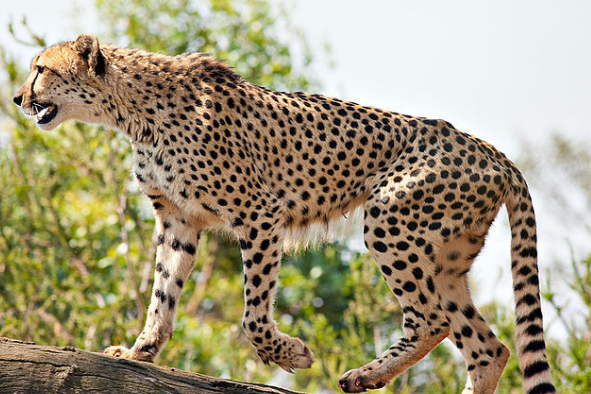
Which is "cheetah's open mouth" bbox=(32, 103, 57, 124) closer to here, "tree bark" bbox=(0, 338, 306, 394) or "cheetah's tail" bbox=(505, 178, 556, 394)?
"tree bark" bbox=(0, 338, 306, 394)

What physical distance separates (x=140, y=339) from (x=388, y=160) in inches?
93.0

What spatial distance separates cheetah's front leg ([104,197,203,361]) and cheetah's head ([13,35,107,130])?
3.16 ft

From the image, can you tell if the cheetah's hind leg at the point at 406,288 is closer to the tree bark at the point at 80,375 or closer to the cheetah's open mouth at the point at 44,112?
the tree bark at the point at 80,375

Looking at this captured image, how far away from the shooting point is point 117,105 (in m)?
6.45

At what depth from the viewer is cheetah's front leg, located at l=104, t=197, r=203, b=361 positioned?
6.17 m

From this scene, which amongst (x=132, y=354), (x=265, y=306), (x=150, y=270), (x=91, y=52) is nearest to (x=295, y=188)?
(x=265, y=306)

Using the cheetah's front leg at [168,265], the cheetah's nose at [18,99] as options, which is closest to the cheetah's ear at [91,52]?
the cheetah's nose at [18,99]

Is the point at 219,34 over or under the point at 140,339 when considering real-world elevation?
over

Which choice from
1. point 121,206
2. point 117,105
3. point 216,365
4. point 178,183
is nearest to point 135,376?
point 178,183

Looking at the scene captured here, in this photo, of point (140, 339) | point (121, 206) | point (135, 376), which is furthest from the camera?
point (121, 206)

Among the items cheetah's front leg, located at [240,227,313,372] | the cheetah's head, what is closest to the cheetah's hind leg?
cheetah's front leg, located at [240,227,313,372]

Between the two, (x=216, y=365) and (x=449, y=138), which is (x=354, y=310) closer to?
(x=216, y=365)

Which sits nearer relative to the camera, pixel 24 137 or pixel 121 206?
pixel 121 206

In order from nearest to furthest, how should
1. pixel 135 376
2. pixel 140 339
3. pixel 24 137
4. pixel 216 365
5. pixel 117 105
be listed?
1. pixel 135 376
2. pixel 140 339
3. pixel 117 105
4. pixel 24 137
5. pixel 216 365
